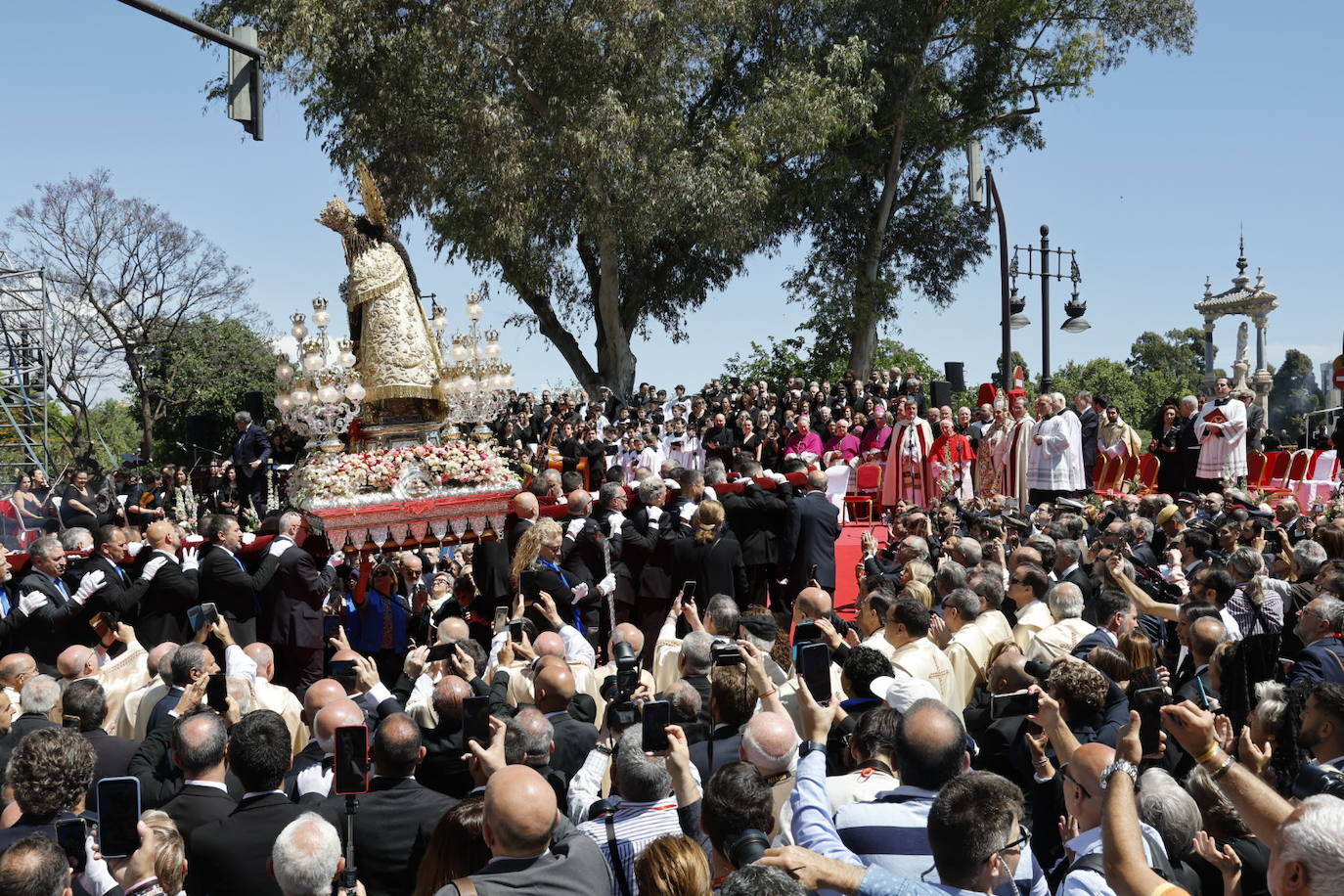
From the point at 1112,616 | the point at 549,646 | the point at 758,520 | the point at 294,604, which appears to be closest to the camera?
the point at 549,646

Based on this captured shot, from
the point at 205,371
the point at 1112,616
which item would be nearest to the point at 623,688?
the point at 1112,616

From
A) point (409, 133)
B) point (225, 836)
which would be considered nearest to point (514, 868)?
point (225, 836)

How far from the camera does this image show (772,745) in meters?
4.02

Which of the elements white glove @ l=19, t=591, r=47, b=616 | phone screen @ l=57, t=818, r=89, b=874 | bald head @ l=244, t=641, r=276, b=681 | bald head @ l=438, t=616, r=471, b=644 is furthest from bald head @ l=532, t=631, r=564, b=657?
white glove @ l=19, t=591, r=47, b=616

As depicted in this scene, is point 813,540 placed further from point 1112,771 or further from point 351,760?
point 1112,771

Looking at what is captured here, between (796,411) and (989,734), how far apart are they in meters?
16.0

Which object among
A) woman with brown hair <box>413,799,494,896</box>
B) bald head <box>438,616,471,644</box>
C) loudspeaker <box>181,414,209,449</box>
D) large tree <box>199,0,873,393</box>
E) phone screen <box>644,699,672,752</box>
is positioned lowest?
woman with brown hair <box>413,799,494,896</box>

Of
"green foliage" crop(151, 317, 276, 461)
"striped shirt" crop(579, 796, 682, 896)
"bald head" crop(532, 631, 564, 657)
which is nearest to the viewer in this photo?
"striped shirt" crop(579, 796, 682, 896)

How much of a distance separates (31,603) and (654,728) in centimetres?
599

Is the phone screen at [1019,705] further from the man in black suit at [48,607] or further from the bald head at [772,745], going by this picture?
the man in black suit at [48,607]

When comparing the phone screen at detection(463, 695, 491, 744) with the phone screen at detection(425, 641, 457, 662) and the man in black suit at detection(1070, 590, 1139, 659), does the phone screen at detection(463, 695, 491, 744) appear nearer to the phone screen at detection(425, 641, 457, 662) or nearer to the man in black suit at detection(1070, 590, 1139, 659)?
the phone screen at detection(425, 641, 457, 662)

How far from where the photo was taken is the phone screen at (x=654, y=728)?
3.80m

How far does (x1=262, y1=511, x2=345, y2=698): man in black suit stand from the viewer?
29.9 feet

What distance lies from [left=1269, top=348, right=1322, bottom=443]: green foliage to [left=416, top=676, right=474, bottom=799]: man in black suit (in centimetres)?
4643
